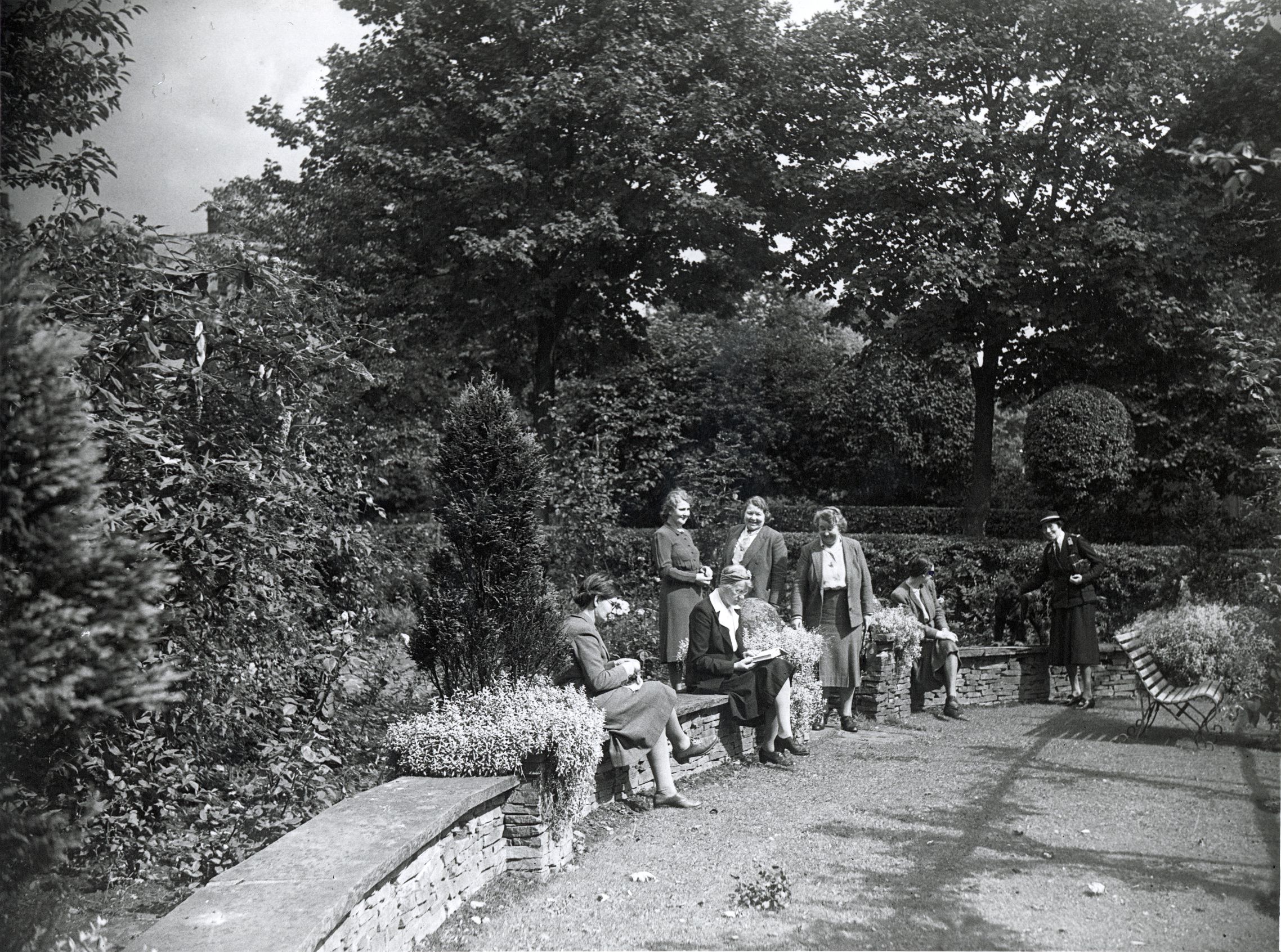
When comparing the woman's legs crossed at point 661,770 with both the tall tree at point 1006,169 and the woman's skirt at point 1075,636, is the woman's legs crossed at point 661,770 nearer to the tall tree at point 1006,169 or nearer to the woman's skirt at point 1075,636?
the woman's skirt at point 1075,636

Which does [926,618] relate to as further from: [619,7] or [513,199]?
[619,7]

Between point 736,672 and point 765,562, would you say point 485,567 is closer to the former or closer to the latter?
point 736,672

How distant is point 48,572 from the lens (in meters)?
2.73

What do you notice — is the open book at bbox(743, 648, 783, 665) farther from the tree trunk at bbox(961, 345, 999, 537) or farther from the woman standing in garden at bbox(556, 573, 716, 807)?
the tree trunk at bbox(961, 345, 999, 537)

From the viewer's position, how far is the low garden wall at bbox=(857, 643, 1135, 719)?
1053cm

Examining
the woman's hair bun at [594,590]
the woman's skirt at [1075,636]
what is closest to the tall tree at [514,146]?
the woman's skirt at [1075,636]

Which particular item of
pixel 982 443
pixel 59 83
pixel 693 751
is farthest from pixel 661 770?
pixel 982 443

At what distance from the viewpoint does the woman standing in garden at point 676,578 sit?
9.32m

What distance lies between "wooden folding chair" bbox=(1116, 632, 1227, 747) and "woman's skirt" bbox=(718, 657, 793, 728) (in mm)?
2911

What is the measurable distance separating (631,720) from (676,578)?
266 cm

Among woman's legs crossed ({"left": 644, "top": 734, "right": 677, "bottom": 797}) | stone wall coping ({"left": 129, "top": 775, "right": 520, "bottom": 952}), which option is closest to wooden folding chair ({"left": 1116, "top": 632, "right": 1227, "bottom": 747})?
woman's legs crossed ({"left": 644, "top": 734, "right": 677, "bottom": 797})

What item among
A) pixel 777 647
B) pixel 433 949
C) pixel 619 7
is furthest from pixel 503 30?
pixel 433 949

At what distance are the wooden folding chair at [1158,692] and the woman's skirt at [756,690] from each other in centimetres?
291

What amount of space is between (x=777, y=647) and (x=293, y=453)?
13.1ft
